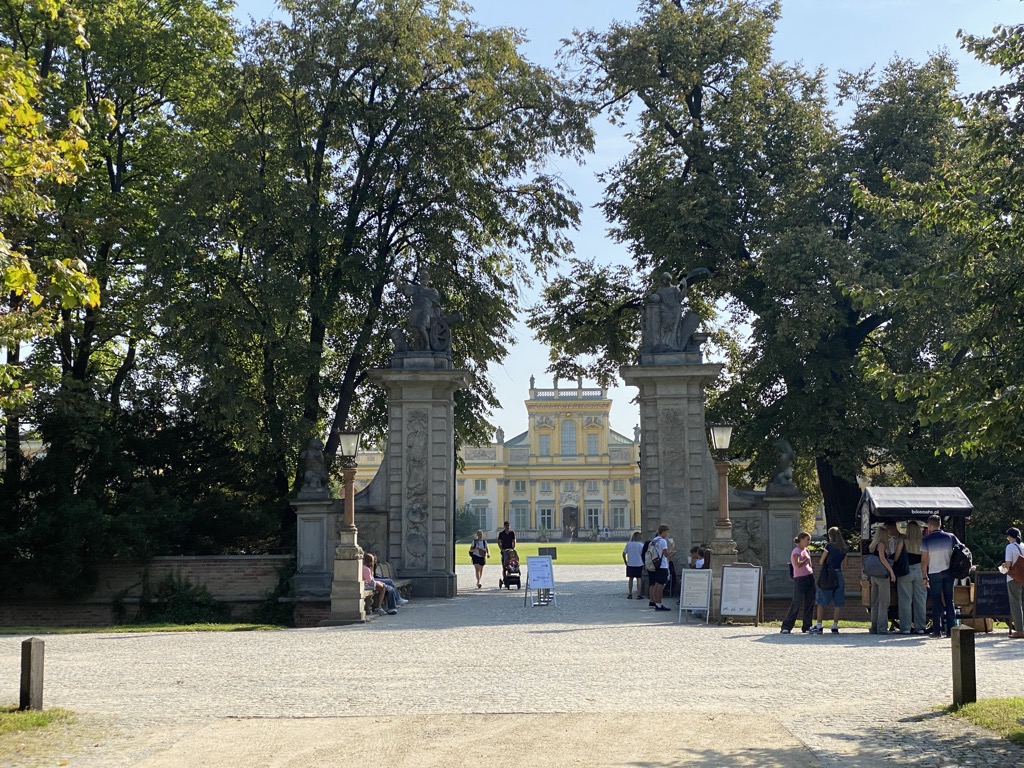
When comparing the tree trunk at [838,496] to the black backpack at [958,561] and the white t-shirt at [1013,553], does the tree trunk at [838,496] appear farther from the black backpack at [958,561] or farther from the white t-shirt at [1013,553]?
the white t-shirt at [1013,553]

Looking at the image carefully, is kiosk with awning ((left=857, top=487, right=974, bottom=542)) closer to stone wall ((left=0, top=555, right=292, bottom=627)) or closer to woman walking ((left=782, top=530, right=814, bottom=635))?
woman walking ((left=782, top=530, right=814, bottom=635))

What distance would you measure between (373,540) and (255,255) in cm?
703

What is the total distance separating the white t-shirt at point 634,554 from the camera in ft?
80.6

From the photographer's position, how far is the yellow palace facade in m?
106

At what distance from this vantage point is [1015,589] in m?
16.9

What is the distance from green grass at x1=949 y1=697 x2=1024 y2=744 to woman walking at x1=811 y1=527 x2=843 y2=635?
7.32m

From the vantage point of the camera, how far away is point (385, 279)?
27719mm

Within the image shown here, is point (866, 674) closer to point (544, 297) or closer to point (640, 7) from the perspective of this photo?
point (544, 297)

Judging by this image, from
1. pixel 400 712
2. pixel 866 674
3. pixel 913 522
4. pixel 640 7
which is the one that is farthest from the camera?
pixel 640 7

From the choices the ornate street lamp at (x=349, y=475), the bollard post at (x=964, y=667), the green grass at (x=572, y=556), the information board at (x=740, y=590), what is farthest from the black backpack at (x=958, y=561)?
the green grass at (x=572, y=556)

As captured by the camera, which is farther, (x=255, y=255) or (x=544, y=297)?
(x=544, y=297)

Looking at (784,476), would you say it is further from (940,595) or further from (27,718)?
(27,718)

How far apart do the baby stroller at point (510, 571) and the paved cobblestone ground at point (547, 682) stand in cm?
1045

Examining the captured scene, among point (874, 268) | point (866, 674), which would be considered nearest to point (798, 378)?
point (874, 268)
